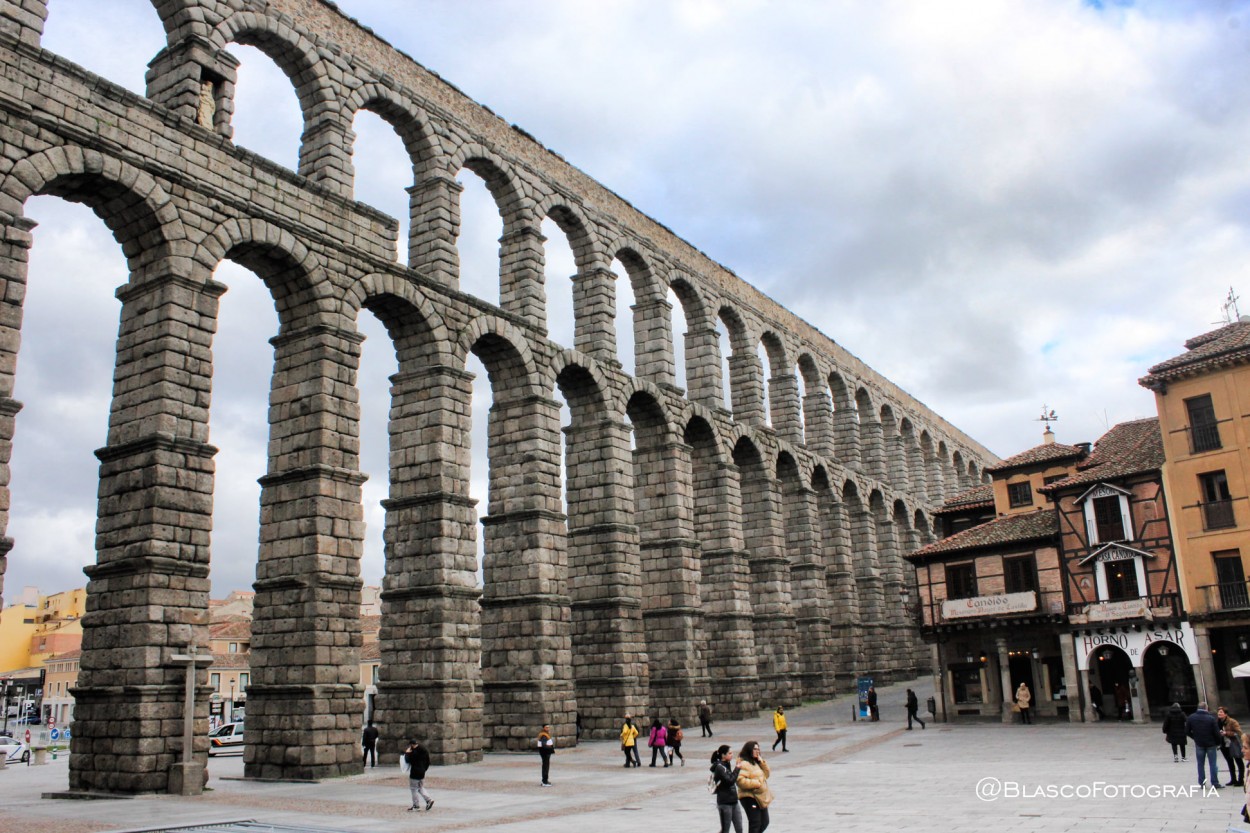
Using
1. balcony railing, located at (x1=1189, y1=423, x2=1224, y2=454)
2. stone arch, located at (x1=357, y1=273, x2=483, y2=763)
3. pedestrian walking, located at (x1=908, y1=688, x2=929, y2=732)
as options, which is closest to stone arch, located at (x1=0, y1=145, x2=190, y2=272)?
stone arch, located at (x1=357, y1=273, x2=483, y2=763)

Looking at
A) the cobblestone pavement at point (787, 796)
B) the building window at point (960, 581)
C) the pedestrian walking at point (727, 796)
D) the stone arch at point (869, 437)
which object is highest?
the stone arch at point (869, 437)

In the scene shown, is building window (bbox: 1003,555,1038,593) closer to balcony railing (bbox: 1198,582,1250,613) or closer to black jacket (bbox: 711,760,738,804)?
balcony railing (bbox: 1198,582,1250,613)

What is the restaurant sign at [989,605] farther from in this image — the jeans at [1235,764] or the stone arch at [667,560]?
the jeans at [1235,764]

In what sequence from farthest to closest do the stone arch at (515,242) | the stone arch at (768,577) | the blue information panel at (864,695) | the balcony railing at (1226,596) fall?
the stone arch at (768,577), the blue information panel at (864,695), the stone arch at (515,242), the balcony railing at (1226,596)

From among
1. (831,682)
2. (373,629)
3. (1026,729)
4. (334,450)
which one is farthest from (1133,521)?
(373,629)

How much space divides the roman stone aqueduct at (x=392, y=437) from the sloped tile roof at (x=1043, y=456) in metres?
9.68

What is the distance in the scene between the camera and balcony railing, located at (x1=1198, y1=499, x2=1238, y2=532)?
2986 centimetres

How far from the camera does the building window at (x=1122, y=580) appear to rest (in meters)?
31.7

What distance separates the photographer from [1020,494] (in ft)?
130

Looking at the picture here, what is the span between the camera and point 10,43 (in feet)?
62.5

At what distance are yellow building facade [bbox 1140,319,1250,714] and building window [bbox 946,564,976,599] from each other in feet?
22.5

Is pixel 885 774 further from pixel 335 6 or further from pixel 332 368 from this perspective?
pixel 335 6

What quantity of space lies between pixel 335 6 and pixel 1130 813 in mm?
25539

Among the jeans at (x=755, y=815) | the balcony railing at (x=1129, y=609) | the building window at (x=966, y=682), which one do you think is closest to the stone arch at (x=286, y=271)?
the jeans at (x=755, y=815)
